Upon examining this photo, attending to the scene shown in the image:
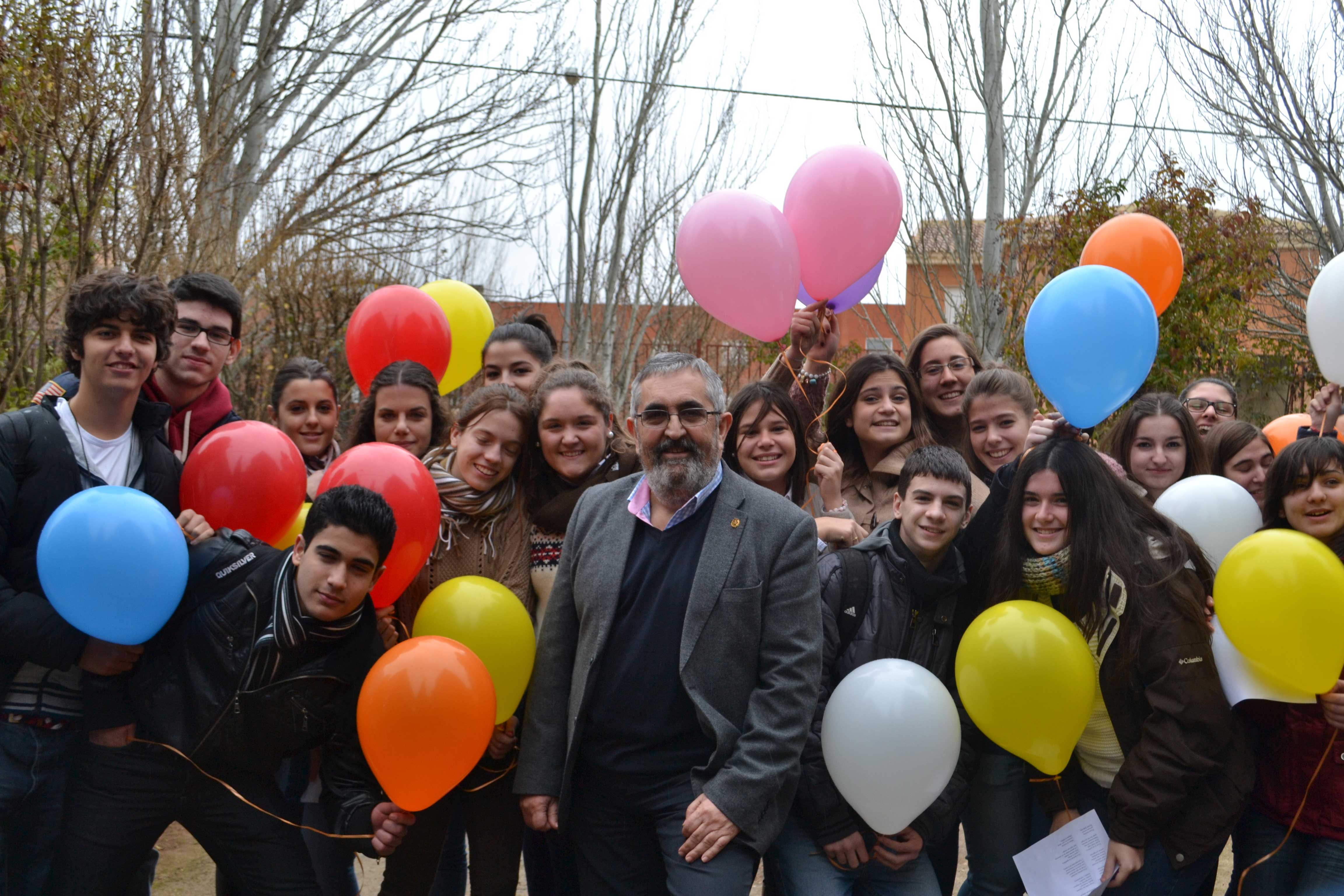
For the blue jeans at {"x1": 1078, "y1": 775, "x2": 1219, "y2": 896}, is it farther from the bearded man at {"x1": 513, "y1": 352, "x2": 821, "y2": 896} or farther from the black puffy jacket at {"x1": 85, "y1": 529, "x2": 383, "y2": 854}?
the black puffy jacket at {"x1": 85, "y1": 529, "x2": 383, "y2": 854}

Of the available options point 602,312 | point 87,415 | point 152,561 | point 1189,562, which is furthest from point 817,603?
point 602,312

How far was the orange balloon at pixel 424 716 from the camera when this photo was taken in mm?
2447

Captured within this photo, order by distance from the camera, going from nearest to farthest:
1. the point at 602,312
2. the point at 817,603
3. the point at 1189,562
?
the point at 817,603 → the point at 1189,562 → the point at 602,312

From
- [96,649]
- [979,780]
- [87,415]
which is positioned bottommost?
[979,780]

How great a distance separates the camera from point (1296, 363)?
1085 centimetres

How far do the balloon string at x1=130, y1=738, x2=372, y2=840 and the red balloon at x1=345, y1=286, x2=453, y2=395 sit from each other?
5.14 ft

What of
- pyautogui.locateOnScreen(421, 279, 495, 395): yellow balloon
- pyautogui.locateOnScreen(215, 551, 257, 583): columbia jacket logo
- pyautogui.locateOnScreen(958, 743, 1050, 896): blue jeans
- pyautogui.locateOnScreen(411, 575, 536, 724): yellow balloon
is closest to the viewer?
pyautogui.locateOnScreen(215, 551, 257, 583): columbia jacket logo

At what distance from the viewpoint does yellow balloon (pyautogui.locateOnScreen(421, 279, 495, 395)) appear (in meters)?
4.50

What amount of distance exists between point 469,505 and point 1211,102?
28.2 feet

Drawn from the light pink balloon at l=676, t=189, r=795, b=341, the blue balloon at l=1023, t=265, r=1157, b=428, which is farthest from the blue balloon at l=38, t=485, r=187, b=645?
the blue balloon at l=1023, t=265, r=1157, b=428

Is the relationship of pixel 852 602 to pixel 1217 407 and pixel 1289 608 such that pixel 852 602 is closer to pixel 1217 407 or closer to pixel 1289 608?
pixel 1289 608

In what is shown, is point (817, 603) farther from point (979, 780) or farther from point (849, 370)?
point (849, 370)

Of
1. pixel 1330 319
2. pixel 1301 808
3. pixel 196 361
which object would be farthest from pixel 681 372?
pixel 1330 319

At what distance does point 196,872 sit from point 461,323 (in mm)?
2645
